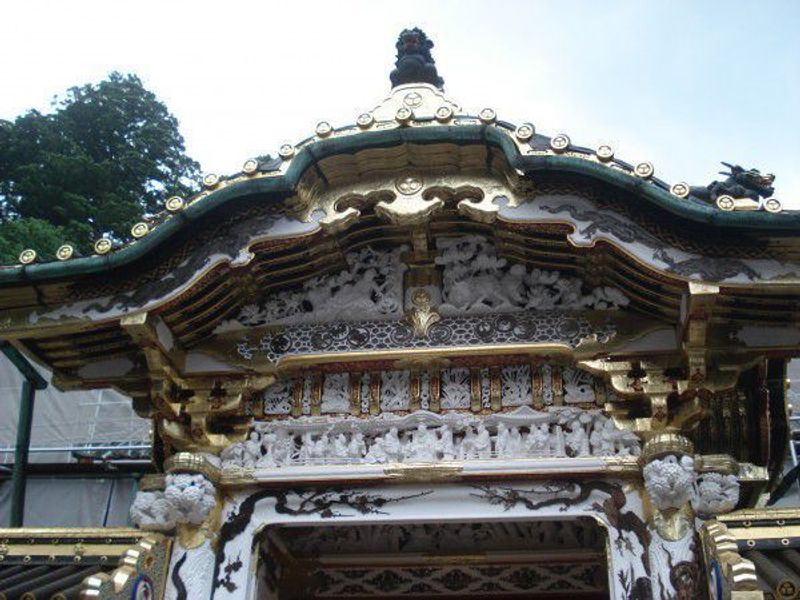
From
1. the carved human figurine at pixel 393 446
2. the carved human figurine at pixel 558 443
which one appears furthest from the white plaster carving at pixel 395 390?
the carved human figurine at pixel 558 443

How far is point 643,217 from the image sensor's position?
20.2 feet

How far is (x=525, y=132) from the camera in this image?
6051 mm

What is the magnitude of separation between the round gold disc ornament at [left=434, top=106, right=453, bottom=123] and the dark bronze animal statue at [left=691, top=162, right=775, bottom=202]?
5.69 ft

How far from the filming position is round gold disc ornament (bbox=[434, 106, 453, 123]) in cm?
624

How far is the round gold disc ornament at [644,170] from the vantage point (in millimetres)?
5914

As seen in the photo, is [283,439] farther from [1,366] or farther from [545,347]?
[1,366]

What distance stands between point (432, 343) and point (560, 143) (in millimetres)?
1721

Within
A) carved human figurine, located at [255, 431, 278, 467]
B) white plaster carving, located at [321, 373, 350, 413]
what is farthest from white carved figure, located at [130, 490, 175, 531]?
white plaster carving, located at [321, 373, 350, 413]

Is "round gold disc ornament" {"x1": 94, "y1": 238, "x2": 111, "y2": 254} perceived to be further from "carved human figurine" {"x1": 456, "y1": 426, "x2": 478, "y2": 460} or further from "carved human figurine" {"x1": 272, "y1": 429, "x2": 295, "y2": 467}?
"carved human figurine" {"x1": 456, "y1": 426, "x2": 478, "y2": 460}

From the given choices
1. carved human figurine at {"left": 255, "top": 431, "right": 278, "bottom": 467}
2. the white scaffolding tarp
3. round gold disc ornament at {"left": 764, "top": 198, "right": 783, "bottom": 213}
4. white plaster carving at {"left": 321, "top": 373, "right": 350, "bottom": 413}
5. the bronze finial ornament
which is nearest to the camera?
round gold disc ornament at {"left": 764, "top": 198, "right": 783, "bottom": 213}

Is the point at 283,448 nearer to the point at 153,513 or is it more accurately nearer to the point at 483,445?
the point at 153,513

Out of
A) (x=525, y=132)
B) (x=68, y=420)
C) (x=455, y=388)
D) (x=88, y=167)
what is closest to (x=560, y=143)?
(x=525, y=132)

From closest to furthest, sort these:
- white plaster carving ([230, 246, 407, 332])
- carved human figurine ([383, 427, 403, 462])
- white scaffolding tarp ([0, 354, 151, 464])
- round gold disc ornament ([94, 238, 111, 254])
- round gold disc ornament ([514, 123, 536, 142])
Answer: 1. round gold disc ornament ([514, 123, 536, 142])
2. round gold disc ornament ([94, 238, 111, 254])
3. carved human figurine ([383, 427, 403, 462])
4. white plaster carving ([230, 246, 407, 332])
5. white scaffolding tarp ([0, 354, 151, 464])

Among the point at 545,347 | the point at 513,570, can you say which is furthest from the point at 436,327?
the point at 513,570
